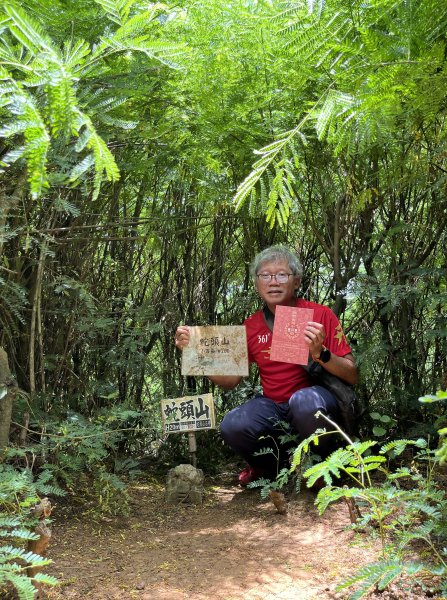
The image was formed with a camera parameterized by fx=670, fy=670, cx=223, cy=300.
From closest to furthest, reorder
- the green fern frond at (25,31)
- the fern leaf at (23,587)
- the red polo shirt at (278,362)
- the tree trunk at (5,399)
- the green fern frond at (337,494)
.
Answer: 1. the green fern frond at (25,31)
2. the fern leaf at (23,587)
3. the green fern frond at (337,494)
4. the tree trunk at (5,399)
5. the red polo shirt at (278,362)

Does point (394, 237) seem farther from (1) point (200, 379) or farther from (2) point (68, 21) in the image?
(2) point (68, 21)

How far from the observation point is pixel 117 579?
2.47 metres

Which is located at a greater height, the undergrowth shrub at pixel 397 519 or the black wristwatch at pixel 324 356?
the black wristwatch at pixel 324 356

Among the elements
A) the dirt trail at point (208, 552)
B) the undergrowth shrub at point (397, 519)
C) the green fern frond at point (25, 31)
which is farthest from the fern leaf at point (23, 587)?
the green fern frond at point (25, 31)

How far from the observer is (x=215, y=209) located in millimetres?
3953

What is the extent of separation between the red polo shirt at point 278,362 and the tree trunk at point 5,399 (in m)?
1.39

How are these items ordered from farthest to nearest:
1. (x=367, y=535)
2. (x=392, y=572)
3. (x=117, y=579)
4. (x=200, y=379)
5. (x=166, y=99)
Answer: (x=200, y=379), (x=166, y=99), (x=367, y=535), (x=117, y=579), (x=392, y=572)

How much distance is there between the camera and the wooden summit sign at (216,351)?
367 cm

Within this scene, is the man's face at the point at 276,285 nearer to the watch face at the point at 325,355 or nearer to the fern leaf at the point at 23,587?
the watch face at the point at 325,355

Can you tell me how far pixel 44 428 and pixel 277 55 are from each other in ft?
6.69

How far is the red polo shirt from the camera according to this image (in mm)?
3562

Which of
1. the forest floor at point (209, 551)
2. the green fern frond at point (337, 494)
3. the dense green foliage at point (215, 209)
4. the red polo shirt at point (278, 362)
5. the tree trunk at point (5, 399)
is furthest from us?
the red polo shirt at point (278, 362)

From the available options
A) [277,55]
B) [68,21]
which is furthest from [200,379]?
[68,21]

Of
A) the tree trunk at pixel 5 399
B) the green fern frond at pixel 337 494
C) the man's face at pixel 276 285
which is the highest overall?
the man's face at pixel 276 285
